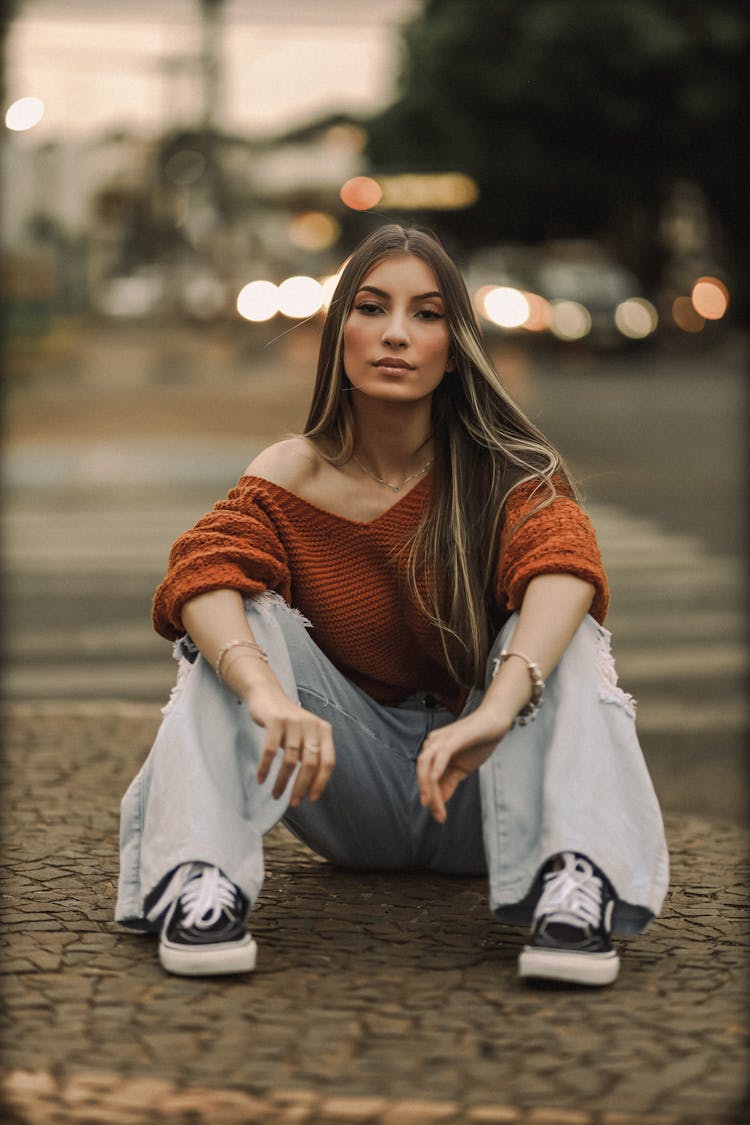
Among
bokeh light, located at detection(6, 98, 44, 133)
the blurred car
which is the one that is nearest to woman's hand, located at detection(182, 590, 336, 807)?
bokeh light, located at detection(6, 98, 44, 133)

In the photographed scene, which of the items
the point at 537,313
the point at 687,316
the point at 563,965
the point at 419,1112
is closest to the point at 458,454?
the point at 563,965

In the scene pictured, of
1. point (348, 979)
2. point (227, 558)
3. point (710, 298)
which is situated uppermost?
point (710, 298)

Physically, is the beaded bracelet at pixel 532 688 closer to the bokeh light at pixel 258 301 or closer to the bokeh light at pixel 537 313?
the bokeh light at pixel 537 313

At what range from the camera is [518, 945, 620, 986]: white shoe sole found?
9.85 ft

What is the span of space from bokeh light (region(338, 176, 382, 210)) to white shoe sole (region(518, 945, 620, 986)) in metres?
37.9

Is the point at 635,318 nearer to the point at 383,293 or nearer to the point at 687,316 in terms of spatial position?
the point at 687,316

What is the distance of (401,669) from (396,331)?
68cm

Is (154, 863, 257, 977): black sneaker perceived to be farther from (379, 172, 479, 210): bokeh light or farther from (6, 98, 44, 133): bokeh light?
(379, 172, 479, 210): bokeh light

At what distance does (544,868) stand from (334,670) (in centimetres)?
61

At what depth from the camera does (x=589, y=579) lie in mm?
3186

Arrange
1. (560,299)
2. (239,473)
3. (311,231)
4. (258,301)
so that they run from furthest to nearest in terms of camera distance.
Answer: (311,231)
(258,301)
(560,299)
(239,473)

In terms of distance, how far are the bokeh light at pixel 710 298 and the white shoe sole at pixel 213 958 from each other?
32.4 m

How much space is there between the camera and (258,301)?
1380 inches

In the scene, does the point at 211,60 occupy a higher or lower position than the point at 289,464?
higher
